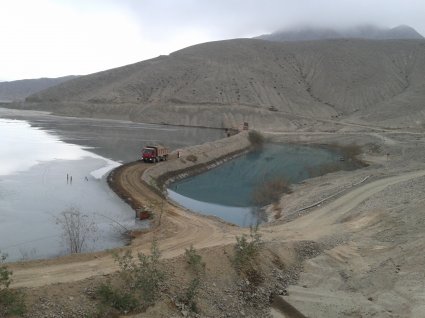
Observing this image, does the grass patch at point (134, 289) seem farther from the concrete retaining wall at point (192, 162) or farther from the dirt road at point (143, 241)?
the concrete retaining wall at point (192, 162)

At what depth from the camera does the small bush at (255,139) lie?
278 ft

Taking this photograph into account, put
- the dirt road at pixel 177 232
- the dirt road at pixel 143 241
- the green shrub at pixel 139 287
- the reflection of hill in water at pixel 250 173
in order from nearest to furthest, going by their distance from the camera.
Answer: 1. the green shrub at pixel 139 287
2. the dirt road at pixel 143 241
3. the dirt road at pixel 177 232
4. the reflection of hill in water at pixel 250 173

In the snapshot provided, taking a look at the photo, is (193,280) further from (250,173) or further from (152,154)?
(250,173)

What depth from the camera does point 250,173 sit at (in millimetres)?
56594

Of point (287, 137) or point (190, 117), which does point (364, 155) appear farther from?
point (190, 117)

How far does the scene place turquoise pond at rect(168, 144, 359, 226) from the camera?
37.8 m

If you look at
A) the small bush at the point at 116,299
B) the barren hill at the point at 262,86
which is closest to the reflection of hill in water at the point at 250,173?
the small bush at the point at 116,299

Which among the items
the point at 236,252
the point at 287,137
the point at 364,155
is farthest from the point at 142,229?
the point at 287,137

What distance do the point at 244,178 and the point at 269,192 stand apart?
10.8 metres

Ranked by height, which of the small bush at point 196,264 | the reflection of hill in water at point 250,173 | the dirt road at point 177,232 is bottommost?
the reflection of hill in water at point 250,173

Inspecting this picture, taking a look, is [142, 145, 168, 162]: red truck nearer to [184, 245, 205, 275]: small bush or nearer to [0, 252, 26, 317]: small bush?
[184, 245, 205, 275]: small bush

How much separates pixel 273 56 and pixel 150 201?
146 metres

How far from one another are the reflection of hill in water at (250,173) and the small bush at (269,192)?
76 cm

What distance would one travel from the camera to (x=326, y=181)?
4522 centimetres
